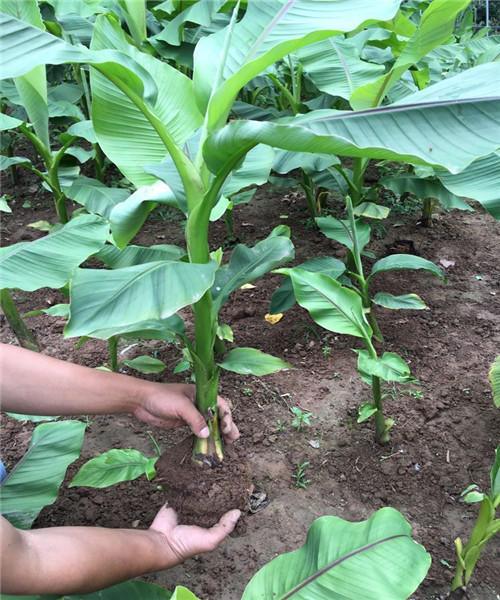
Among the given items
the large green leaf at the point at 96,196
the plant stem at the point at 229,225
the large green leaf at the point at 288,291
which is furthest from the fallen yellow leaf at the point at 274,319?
the large green leaf at the point at 96,196

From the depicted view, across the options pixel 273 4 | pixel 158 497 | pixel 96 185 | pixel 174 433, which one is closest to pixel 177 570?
pixel 158 497

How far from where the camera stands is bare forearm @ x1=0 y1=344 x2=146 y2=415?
121 centimetres

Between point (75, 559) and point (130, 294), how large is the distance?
559 millimetres

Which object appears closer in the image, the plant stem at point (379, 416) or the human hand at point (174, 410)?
the human hand at point (174, 410)

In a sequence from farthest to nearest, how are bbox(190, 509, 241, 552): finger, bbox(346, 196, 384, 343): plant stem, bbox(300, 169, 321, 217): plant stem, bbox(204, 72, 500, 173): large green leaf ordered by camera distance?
bbox(300, 169, 321, 217): plant stem
bbox(346, 196, 384, 343): plant stem
bbox(190, 509, 241, 552): finger
bbox(204, 72, 500, 173): large green leaf

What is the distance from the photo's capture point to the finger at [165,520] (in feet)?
4.50

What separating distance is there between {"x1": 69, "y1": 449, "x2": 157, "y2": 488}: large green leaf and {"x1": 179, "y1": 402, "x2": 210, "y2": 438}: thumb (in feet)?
0.80

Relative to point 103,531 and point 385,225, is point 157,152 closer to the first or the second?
point 103,531

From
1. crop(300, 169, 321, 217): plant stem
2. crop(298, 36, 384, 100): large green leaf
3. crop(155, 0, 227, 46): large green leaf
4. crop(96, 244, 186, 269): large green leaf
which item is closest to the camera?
crop(96, 244, 186, 269): large green leaf

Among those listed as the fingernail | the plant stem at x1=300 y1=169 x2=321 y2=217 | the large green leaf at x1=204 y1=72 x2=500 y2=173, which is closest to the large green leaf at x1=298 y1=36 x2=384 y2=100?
the plant stem at x1=300 y1=169 x2=321 y2=217

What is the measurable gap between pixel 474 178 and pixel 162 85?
994 mm

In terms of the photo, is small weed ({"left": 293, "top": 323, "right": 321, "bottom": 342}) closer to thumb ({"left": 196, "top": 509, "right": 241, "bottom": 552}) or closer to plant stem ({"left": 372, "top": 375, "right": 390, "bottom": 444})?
plant stem ({"left": 372, "top": 375, "right": 390, "bottom": 444})

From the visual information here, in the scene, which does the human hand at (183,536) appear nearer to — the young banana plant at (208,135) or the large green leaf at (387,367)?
the young banana plant at (208,135)

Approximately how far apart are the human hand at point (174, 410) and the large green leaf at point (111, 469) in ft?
0.57
